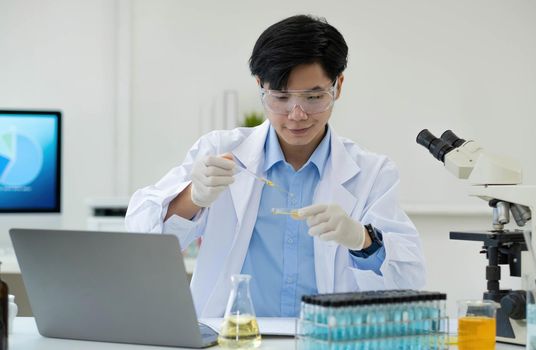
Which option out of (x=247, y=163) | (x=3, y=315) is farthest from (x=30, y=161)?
(x=3, y=315)

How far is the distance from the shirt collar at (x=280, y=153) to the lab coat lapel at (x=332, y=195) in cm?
2

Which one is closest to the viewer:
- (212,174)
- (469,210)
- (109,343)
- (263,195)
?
(109,343)

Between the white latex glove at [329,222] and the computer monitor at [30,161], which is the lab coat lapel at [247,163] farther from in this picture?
the computer monitor at [30,161]

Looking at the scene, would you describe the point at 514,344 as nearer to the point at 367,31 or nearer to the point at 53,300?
the point at 53,300

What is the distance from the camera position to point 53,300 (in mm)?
1668

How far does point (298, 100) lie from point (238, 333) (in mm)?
735

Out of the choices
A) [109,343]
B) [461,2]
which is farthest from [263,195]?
[461,2]

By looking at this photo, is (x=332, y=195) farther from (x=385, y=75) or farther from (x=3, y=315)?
(x=385, y=75)

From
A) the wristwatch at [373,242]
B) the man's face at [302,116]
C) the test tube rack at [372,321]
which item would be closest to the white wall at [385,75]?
the man's face at [302,116]

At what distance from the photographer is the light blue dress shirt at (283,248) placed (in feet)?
7.11

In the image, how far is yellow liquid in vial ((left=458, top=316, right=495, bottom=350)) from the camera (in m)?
1.55

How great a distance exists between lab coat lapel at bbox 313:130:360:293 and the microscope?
0.36 m

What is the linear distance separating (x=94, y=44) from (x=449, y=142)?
9.67ft

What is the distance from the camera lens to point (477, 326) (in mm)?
1552
